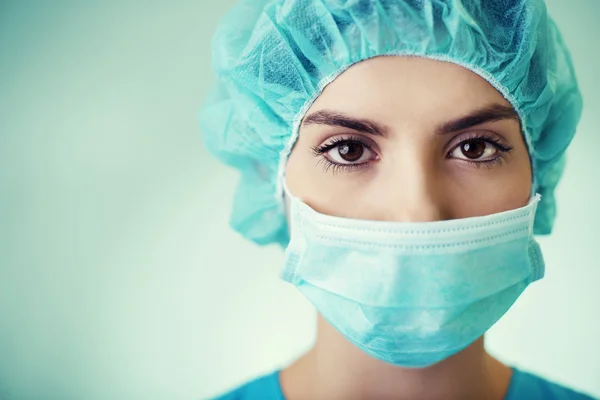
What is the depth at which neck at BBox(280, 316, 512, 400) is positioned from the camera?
1352mm

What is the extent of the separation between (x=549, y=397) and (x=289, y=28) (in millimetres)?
1413

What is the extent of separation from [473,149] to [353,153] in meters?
0.30

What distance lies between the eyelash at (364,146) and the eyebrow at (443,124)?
5 cm

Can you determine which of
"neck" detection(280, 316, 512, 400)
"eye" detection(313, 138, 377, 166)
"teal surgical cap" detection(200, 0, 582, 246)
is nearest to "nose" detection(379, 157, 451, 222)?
"eye" detection(313, 138, 377, 166)

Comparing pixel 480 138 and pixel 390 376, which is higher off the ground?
pixel 480 138

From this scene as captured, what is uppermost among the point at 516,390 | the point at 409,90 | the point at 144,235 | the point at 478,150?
the point at 409,90

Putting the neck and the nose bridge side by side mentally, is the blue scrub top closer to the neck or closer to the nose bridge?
the neck

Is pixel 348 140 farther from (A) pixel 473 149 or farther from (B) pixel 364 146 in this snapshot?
(A) pixel 473 149

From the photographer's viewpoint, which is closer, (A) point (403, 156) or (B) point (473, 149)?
(A) point (403, 156)

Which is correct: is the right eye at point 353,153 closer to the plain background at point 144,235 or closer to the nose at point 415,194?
the nose at point 415,194

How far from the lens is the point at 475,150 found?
119 cm

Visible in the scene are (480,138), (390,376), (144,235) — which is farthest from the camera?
(144,235)

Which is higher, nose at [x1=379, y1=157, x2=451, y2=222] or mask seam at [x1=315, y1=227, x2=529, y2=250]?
nose at [x1=379, y1=157, x2=451, y2=222]

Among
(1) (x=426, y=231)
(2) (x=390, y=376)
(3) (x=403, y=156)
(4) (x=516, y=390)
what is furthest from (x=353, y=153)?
(4) (x=516, y=390)
